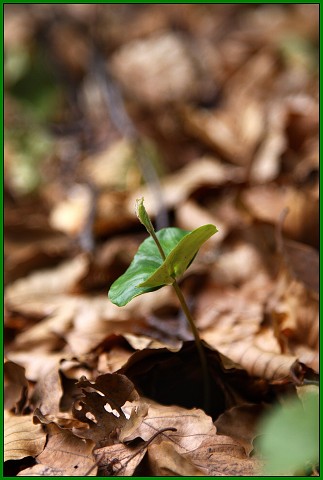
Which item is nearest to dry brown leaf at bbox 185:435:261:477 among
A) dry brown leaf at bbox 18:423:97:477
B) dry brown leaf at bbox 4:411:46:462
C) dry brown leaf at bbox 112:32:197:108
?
dry brown leaf at bbox 18:423:97:477

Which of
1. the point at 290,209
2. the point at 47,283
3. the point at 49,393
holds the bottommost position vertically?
the point at 47,283

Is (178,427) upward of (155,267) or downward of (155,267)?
downward

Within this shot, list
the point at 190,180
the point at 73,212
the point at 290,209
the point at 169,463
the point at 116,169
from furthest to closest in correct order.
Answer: the point at 116,169 < the point at 73,212 < the point at 190,180 < the point at 290,209 < the point at 169,463

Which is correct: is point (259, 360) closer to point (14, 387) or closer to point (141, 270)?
point (141, 270)

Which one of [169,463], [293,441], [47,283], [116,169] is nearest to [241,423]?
[169,463]

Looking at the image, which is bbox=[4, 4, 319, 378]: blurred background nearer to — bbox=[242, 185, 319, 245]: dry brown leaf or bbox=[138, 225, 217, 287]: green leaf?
bbox=[242, 185, 319, 245]: dry brown leaf

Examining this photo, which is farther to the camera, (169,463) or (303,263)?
(303,263)

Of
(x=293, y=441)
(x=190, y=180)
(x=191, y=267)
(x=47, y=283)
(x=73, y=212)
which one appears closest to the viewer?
(x=293, y=441)

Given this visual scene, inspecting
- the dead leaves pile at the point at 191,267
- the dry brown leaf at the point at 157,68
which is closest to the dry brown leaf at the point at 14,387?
the dead leaves pile at the point at 191,267
